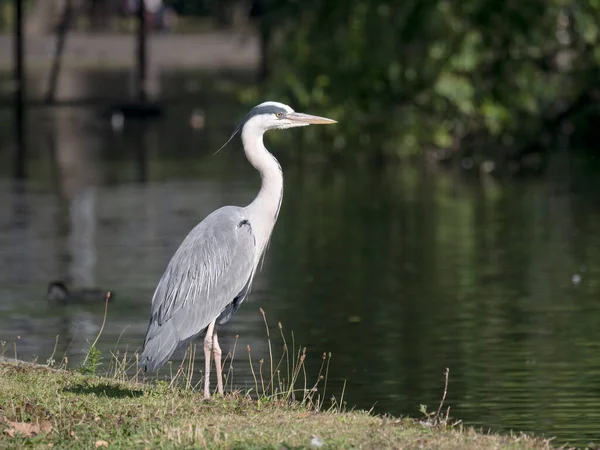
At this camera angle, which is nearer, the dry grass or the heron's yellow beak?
the dry grass

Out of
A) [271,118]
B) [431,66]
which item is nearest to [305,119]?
[271,118]

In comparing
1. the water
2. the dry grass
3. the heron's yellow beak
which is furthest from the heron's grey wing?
the water

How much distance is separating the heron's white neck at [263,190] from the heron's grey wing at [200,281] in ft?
0.34

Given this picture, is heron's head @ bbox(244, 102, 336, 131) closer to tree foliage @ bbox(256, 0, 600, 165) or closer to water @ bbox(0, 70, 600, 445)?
water @ bbox(0, 70, 600, 445)

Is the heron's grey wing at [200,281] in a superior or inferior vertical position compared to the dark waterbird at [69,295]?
superior

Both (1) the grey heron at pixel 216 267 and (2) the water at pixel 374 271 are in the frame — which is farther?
(2) the water at pixel 374 271

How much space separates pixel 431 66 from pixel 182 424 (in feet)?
68.1

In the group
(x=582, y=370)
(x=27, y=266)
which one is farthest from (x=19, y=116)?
(x=582, y=370)

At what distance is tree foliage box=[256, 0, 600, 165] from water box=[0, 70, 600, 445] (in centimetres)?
122

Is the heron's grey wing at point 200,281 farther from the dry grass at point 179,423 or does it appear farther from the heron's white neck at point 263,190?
the dry grass at point 179,423

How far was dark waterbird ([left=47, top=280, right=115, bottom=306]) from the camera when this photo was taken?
1583 centimetres

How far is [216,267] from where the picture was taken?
1031 cm

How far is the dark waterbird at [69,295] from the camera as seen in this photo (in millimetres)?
15828

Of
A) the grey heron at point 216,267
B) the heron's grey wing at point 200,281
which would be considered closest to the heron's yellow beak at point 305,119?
the grey heron at point 216,267
